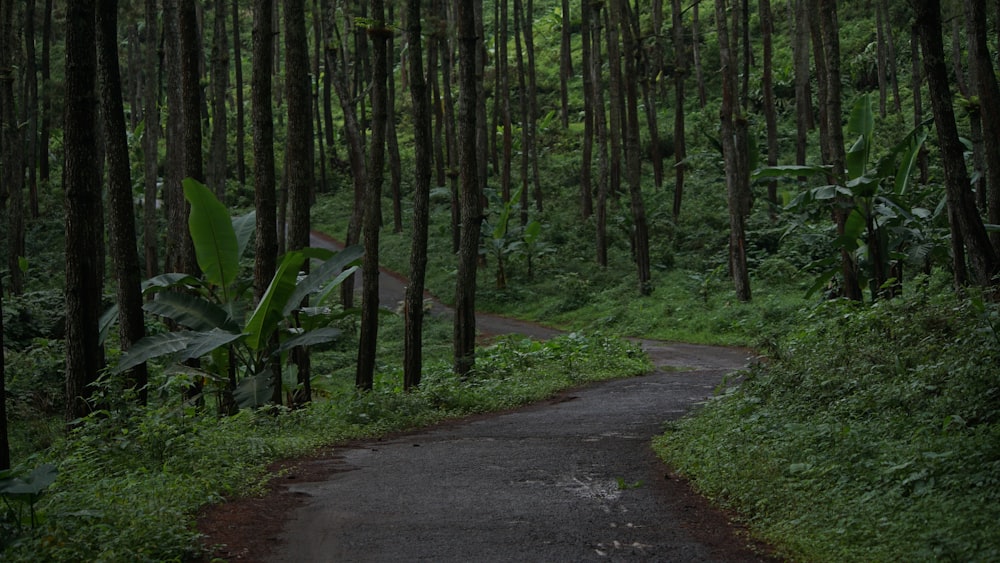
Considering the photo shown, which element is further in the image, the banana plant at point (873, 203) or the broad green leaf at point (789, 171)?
the broad green leaf at point (789, 171)

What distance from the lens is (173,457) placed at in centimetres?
795

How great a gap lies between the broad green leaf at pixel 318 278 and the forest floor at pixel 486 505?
7.22 feet

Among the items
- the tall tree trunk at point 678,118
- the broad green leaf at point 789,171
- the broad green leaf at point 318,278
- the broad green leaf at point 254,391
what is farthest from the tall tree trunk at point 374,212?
the tall tree trunk at point 678,118

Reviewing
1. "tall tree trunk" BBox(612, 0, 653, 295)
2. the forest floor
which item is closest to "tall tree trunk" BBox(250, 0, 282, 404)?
the forest floor

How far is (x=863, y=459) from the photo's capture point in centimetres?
662

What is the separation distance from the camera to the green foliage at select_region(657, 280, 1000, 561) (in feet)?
17.4

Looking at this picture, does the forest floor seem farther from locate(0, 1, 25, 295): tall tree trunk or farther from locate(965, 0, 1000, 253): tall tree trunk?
locate(0, 1, 25, 295): tall tree trunk

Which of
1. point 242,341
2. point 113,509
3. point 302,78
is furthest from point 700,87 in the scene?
point 113,509

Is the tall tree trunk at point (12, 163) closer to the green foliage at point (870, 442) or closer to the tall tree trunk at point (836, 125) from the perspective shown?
the tall tree trunk at point (836, 125)

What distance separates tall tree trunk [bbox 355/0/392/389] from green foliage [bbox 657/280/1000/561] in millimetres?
5755

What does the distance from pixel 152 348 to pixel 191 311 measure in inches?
57.4

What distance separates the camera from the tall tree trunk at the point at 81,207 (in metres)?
8.96

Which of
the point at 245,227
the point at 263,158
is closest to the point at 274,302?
the point at 245,227

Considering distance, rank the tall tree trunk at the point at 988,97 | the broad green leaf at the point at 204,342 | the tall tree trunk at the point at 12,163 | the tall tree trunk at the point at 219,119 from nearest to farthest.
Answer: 1. the tall tree trunk at the point at 988,97
2. the broad green leaf at the point at 204,342
3. the tall tree trunk at the point at 219,119
4. the tall tree trunk at the point at 12,163
